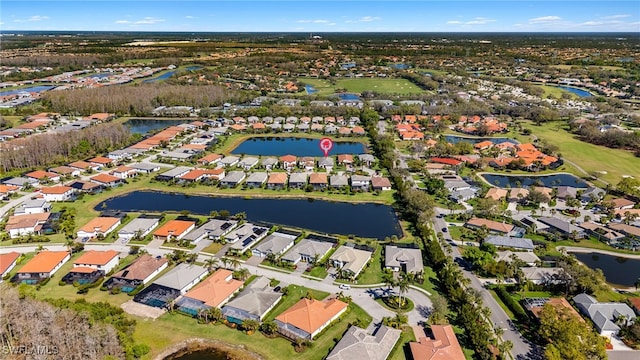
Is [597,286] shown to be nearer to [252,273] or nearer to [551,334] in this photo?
[551,334]

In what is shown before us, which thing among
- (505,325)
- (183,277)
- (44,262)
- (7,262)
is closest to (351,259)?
(505,325)

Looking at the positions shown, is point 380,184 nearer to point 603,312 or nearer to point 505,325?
point 505,325

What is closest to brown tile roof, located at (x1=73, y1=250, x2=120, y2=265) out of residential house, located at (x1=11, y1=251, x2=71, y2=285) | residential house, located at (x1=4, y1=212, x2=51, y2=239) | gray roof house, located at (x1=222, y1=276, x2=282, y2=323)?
residential house, located at (x1=11, y1=251, x2=71, y2=285)

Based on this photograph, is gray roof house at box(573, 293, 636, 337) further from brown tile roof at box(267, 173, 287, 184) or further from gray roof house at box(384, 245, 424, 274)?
brown tile roof at box(267, 173, 287, 184)

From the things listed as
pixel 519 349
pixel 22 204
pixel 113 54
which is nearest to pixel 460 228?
pixel 519 349

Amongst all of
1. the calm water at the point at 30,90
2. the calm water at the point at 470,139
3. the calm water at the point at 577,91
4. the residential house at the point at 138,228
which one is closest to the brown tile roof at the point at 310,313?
the residential house at the point at 138,228

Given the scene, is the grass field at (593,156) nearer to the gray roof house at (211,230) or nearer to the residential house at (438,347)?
the residential house at (438,347)
